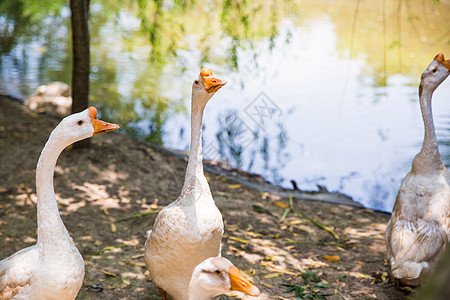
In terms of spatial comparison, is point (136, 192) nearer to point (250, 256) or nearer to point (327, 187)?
point (250, 256)

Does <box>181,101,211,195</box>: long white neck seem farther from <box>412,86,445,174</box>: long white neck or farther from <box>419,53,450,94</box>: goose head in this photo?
<box>419,53,450,94</box>: goose head

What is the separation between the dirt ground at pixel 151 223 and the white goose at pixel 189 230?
573mm

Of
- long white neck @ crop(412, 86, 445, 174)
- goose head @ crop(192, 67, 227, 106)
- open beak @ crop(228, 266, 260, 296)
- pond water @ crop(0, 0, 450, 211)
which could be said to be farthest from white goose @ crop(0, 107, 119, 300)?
pond water @ crop(0, 0, 450, 211)

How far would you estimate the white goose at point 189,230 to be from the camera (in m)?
3.38

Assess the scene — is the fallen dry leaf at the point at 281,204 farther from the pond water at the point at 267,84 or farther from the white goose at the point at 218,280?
the white goose at the point at 218,280

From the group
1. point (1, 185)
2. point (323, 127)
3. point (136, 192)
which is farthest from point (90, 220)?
point (323, 127)

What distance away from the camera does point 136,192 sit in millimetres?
5766

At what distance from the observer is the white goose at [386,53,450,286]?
12.8 ft

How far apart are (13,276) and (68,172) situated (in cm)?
301

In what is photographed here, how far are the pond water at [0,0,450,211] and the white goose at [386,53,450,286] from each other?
1370 millimetres

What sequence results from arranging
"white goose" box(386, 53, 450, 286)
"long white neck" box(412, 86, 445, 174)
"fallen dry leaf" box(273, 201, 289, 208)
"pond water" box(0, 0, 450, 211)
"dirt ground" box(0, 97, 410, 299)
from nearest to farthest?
"white goose" box(386, 53, 450, 286)
"dirt ground" box(0, 97, 410, 299)
"long white neck" box(412, 86, 445, 174)
"fallen dry leaf" box(273, 201, 289, 208)
"pond water" box(0, 0, 450, 211)

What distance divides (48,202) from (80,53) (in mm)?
3443

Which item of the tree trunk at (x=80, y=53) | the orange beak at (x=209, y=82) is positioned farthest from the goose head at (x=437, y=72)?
the tree trunk at (x=80, y=53)

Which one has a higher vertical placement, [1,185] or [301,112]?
[301,112]
